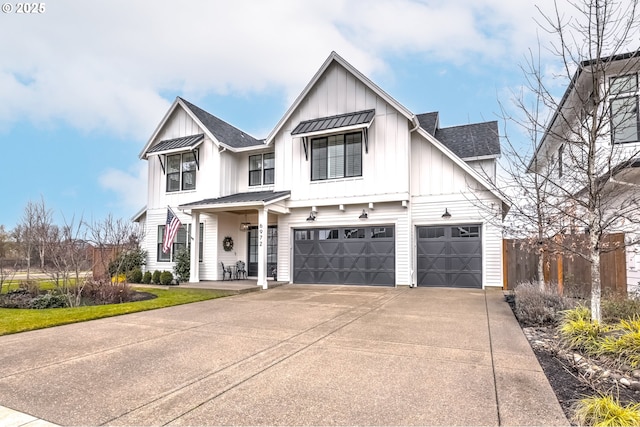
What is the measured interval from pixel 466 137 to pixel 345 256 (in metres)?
9.58

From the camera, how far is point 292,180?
15.1 meters

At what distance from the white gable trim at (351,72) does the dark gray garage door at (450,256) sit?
4.33m

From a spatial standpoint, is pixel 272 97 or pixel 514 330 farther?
pixel 272 97

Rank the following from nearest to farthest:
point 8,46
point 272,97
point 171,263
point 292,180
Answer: point 8,46 < point 292,180 < point 171,263 < point 272,97

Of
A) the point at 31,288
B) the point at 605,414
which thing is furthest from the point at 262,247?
the point at 605,414

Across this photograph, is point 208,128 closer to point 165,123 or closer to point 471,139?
point 165,123

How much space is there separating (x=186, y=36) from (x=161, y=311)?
1024 centimetres

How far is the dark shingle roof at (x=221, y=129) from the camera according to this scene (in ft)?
55.4

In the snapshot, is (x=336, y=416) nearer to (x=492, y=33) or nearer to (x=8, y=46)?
(x=492, y=33)

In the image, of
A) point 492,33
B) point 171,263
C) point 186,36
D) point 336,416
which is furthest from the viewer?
point 171,263

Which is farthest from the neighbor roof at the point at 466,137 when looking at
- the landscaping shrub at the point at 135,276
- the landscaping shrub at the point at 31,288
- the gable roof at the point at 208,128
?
the landscaping shrub at the point at 31,288

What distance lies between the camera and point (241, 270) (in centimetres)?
1662

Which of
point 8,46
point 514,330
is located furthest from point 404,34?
point 8,46

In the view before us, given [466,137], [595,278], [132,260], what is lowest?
[132,260]
